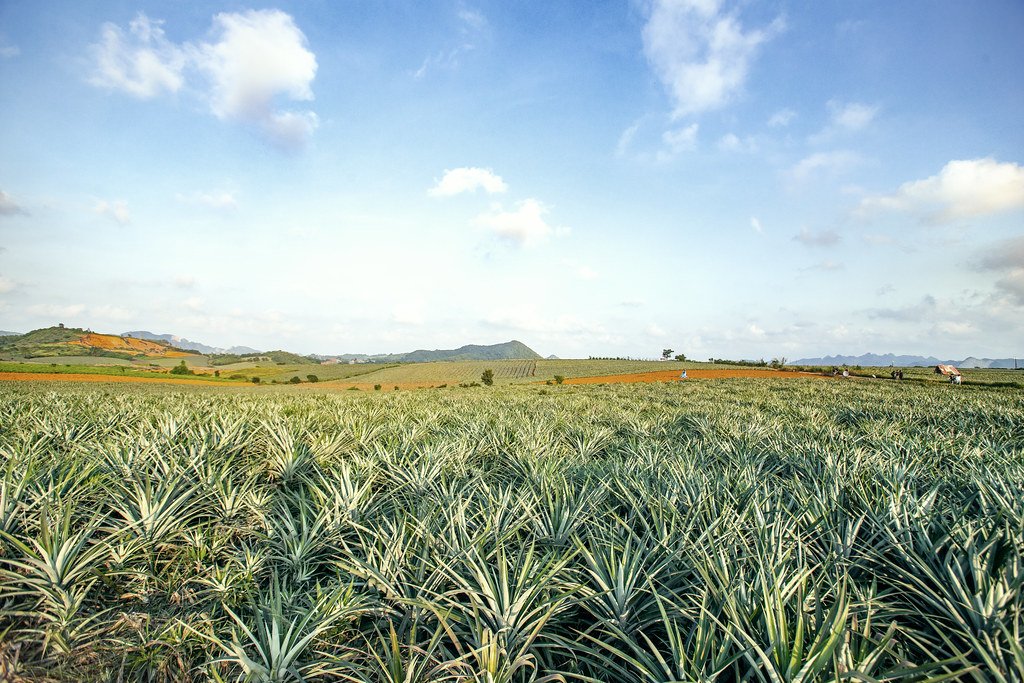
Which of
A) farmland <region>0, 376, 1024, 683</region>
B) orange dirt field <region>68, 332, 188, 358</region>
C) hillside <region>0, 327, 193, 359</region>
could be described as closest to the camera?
farmland <region>0, 376, 1024, 683</region>

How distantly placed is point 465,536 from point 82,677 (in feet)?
7.50

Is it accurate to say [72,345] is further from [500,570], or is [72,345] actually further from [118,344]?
[500,570]

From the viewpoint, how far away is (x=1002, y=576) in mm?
2191

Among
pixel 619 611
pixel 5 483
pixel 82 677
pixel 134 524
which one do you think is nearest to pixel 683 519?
pixel 619 611

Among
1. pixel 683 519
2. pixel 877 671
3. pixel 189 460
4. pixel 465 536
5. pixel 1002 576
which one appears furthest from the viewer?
pixel 189 460

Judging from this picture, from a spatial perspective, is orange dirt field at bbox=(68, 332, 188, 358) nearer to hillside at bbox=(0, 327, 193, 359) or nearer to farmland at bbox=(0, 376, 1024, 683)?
hillside at bbox=(0, 327, 193, 359)

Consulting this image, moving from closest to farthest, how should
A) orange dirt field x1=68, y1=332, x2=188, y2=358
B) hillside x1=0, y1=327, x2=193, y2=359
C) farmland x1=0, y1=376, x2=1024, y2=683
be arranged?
farmland x1=0, y1=376, x2=1024, y2=683 < hillside x1=0, y1=327, x2=193, y2=359 < orange dirt field x1=68, y1=332, x2=188, y2=358

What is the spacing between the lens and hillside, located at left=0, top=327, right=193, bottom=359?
8694 cm

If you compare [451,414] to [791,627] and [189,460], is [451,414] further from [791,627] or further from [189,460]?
[791,627]

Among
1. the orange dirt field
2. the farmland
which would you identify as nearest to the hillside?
the orange dirt field

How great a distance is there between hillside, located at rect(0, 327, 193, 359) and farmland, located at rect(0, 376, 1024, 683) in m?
116

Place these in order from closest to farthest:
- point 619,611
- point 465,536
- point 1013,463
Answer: point 619,611 < point 465,536 < point 1013,463

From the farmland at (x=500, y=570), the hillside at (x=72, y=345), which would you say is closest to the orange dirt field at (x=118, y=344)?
the hillside at (x=72, y=345)

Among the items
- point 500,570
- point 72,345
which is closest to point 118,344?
point 72,345
